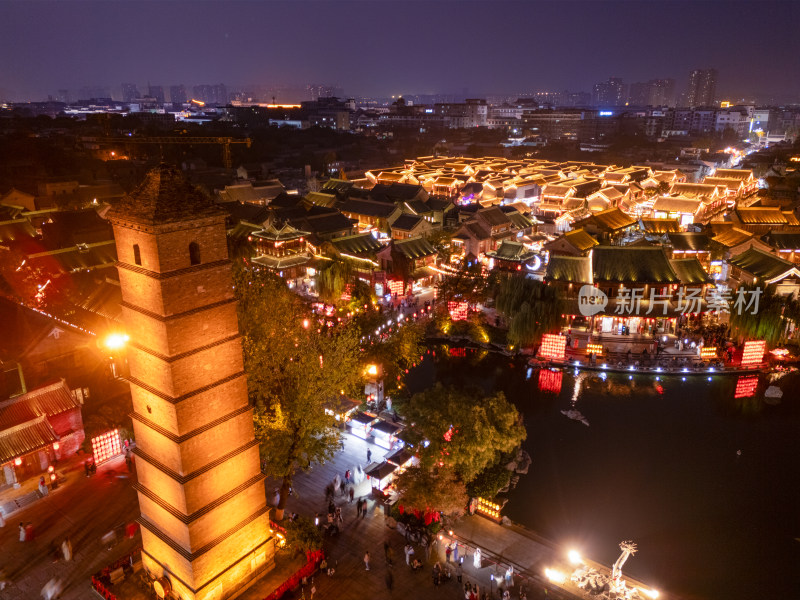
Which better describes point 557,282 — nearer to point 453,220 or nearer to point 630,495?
point 630,495

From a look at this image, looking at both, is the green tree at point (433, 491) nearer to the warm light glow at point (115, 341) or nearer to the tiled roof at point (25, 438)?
the tiled roof at point (25, 438)

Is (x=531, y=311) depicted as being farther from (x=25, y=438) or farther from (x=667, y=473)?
(x=25, y=438)

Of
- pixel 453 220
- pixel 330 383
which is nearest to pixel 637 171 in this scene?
pixel 453 220

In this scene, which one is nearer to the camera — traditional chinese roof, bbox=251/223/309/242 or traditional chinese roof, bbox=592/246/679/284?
traditional chinese roof, bbox=592/246/679/284

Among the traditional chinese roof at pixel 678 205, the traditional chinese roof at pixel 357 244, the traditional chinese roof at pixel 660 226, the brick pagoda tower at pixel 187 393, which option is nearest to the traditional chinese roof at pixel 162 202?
the brick pagoda tower at pixel 187 393

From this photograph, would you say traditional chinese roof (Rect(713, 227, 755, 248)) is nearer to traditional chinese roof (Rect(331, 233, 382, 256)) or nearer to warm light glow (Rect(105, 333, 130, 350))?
traditional chinese roof (Rect(331, 233, 382, 256))

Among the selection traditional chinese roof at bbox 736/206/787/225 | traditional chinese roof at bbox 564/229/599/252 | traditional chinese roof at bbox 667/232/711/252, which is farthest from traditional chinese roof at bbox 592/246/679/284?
traditional chinese roof at bbox 736/206/787/225
